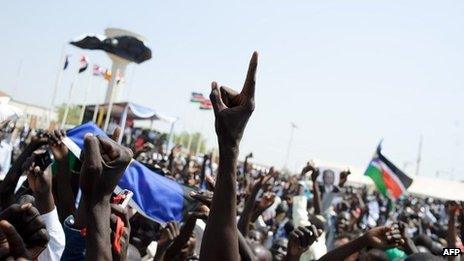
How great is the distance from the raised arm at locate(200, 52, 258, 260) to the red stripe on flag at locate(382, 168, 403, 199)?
25.8 feet

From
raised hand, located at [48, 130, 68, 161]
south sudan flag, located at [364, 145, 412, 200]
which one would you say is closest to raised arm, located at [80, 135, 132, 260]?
raised hand, located at [48, 130, 68, 161]

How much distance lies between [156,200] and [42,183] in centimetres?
238

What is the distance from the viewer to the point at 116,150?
6.33ft

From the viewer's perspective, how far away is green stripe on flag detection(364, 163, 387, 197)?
944 centimetres

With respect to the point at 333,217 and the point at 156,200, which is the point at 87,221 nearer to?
the point at 156,200

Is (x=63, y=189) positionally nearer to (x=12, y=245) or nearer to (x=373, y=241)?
(x=12, y=245)

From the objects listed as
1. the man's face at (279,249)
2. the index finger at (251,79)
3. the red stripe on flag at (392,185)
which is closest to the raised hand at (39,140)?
the index finger at (251,79)

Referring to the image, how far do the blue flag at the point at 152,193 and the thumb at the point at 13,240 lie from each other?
9.63ft

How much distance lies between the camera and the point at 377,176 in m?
9.58

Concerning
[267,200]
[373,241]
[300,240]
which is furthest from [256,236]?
[373,241]

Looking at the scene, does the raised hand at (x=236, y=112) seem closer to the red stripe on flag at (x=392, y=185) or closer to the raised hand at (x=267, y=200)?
the raised hand at (x=267, y=200)

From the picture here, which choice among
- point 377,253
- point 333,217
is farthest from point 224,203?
point 333,217

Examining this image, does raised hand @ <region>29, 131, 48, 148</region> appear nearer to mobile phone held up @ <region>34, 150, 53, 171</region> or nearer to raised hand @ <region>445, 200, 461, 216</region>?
mobile phone held up @ <region>34, 150, 53, 171</region>

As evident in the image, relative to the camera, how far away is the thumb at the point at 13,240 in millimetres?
1576
